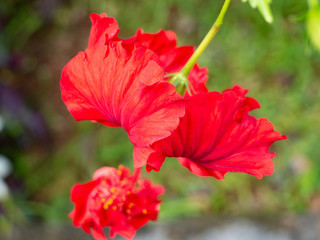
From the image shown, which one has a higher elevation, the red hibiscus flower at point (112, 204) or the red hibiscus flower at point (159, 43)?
the red hibiscus flower at point (159, 43)

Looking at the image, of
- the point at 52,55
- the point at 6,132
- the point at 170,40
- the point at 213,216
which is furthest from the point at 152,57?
the point at 52,55

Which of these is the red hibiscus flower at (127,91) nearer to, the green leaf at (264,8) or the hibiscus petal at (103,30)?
the hibiscus petal at (103,30)

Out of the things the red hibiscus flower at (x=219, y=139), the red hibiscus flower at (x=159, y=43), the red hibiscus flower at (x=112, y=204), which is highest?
the red hibiscus flower at (x=159, y=43)

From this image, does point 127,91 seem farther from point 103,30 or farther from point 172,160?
point 172,160

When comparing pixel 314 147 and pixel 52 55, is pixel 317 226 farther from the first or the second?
pixel 52 55

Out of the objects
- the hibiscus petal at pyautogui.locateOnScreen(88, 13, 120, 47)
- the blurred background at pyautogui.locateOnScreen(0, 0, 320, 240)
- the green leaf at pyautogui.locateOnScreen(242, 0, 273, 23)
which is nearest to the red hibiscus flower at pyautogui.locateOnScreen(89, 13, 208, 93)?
the hibiscus petal at pyautogui.locateOnScreen(88, 13, 120, 47)

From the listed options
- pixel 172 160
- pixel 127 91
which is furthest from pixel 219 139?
pixel 172 160

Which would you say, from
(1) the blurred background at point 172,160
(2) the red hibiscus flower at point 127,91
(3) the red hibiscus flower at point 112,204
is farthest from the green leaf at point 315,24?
(1) the blurred background at point 172,160
